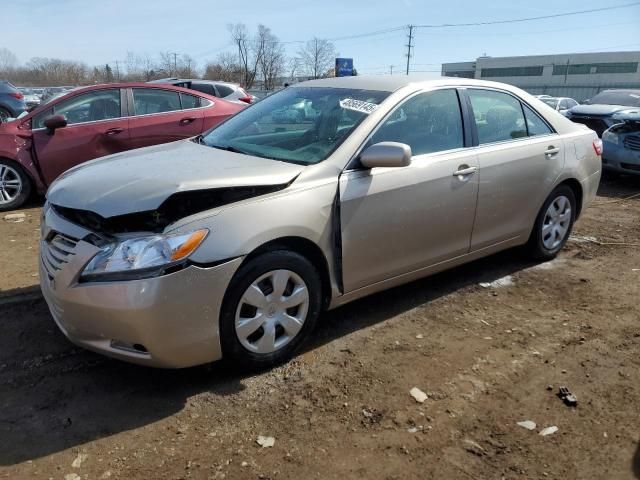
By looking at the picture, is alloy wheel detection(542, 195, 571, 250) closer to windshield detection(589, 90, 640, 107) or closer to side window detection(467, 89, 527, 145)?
side window detection(467, 89, 527, 145)

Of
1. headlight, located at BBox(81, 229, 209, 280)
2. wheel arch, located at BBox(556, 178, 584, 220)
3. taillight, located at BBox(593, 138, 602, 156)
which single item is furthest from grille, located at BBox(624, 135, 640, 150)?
headlight, located at BBox(81, 229, 209, 280)

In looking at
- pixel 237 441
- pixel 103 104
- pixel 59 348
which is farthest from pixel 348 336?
pixel 103 104

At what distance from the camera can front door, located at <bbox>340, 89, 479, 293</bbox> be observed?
10.8ft

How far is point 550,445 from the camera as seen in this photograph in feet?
8.32

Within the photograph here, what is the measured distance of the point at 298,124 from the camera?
150 inches

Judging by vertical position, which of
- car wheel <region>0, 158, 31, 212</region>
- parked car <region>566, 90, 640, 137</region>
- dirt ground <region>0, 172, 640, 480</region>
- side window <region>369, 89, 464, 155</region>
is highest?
side window <region>369, 89, 464, 155</region>

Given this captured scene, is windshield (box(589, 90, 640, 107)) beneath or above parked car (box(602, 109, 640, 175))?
above

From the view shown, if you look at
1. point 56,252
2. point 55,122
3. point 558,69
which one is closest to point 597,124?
point 55,122

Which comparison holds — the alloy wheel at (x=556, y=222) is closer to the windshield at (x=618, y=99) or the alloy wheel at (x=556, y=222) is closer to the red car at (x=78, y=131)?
the red car at (x=78, y=131)

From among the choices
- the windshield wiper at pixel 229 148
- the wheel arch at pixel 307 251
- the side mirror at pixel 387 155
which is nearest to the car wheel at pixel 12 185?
the windshield wiper at pixel 229 148

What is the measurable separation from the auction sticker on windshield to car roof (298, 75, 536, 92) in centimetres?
20

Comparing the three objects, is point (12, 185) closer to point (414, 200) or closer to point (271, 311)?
point (271, 311)

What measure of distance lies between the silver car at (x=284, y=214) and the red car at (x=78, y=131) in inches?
124

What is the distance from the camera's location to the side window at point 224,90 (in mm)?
11789
